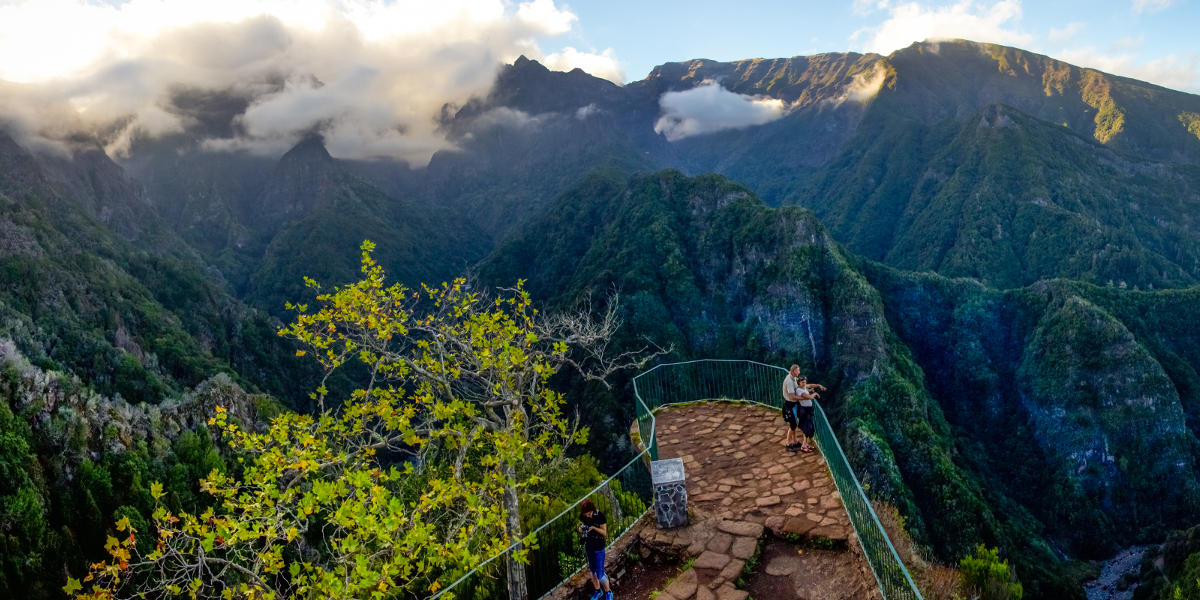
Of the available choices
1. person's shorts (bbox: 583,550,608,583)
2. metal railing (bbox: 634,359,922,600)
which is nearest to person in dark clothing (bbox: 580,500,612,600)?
person's shorts (bbox: 583,550,608,583)

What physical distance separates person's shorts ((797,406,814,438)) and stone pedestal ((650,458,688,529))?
3420 mm

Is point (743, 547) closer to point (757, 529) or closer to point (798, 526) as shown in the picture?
point (757, 529)

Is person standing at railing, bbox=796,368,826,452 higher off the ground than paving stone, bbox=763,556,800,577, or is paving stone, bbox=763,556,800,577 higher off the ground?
person standing at railing, bbox=796,368,826,452

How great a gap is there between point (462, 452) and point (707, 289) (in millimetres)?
123936

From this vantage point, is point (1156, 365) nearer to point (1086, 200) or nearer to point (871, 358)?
point (871, 358)

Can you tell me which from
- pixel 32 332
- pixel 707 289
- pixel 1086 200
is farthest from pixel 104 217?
pixel 1086 200

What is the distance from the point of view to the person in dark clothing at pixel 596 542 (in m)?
7.93

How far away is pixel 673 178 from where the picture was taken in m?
154

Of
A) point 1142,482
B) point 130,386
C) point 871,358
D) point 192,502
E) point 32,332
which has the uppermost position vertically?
point 192,502

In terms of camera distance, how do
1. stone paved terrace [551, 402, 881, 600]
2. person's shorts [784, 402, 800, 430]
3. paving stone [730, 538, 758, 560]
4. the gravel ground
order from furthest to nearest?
the gravel ground < person's shorts [784, 402, 800, 430] < paving stone [730, 538, 758, 560] < stone paved terrace [551, 402, 881, 600]

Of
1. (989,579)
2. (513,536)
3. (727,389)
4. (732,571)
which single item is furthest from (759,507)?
(727,389)

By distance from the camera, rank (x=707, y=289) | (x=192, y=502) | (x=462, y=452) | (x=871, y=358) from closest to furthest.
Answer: (x=462, y=452) < (x=192, y=502) < (x=871, y=358) < (x=707, y=289)

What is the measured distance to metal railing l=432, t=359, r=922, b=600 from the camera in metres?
7.45

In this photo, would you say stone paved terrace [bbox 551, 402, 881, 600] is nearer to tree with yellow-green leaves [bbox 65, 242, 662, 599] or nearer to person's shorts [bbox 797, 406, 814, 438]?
person's shorts [bbox 797, 406, 814, 438]
